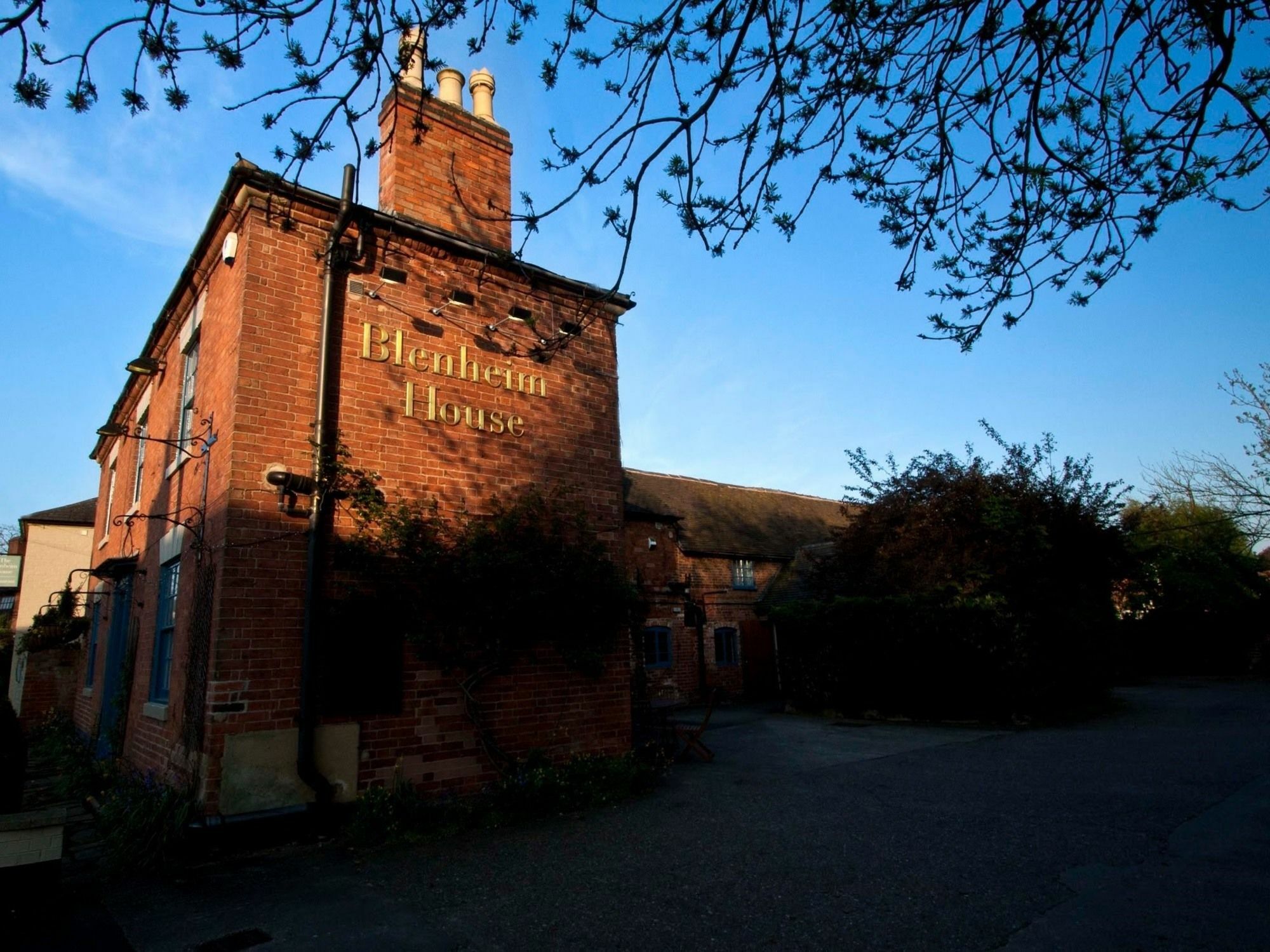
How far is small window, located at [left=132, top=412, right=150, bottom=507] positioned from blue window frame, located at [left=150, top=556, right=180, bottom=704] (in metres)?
2.61

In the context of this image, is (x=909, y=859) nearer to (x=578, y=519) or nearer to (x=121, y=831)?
(x=578, y=519)

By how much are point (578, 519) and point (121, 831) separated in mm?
4793

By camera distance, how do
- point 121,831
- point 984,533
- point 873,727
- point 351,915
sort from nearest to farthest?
point 351,915 < point 121,831 < point 873,727 < point 984,533

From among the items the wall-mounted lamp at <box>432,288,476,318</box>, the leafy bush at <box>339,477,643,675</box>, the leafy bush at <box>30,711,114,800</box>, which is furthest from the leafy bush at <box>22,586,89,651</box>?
the wall-mounted lamp at <box>432,288,476,318</box>

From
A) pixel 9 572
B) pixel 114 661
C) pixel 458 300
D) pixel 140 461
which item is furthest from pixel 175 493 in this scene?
pixel 9 572

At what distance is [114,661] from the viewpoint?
10391 millimetres

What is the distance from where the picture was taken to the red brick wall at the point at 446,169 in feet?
27.2

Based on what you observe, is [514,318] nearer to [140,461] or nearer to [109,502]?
[140,461]

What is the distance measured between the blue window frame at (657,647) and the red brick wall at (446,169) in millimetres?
12659

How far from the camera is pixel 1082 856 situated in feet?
17.6

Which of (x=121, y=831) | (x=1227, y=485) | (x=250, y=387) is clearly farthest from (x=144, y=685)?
(x=1227, y=485)

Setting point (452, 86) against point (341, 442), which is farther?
point (452, 86)

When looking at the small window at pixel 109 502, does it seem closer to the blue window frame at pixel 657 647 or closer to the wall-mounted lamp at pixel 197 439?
the wall-mounted lamp at pixel 197 439

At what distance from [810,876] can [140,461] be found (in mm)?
10646
